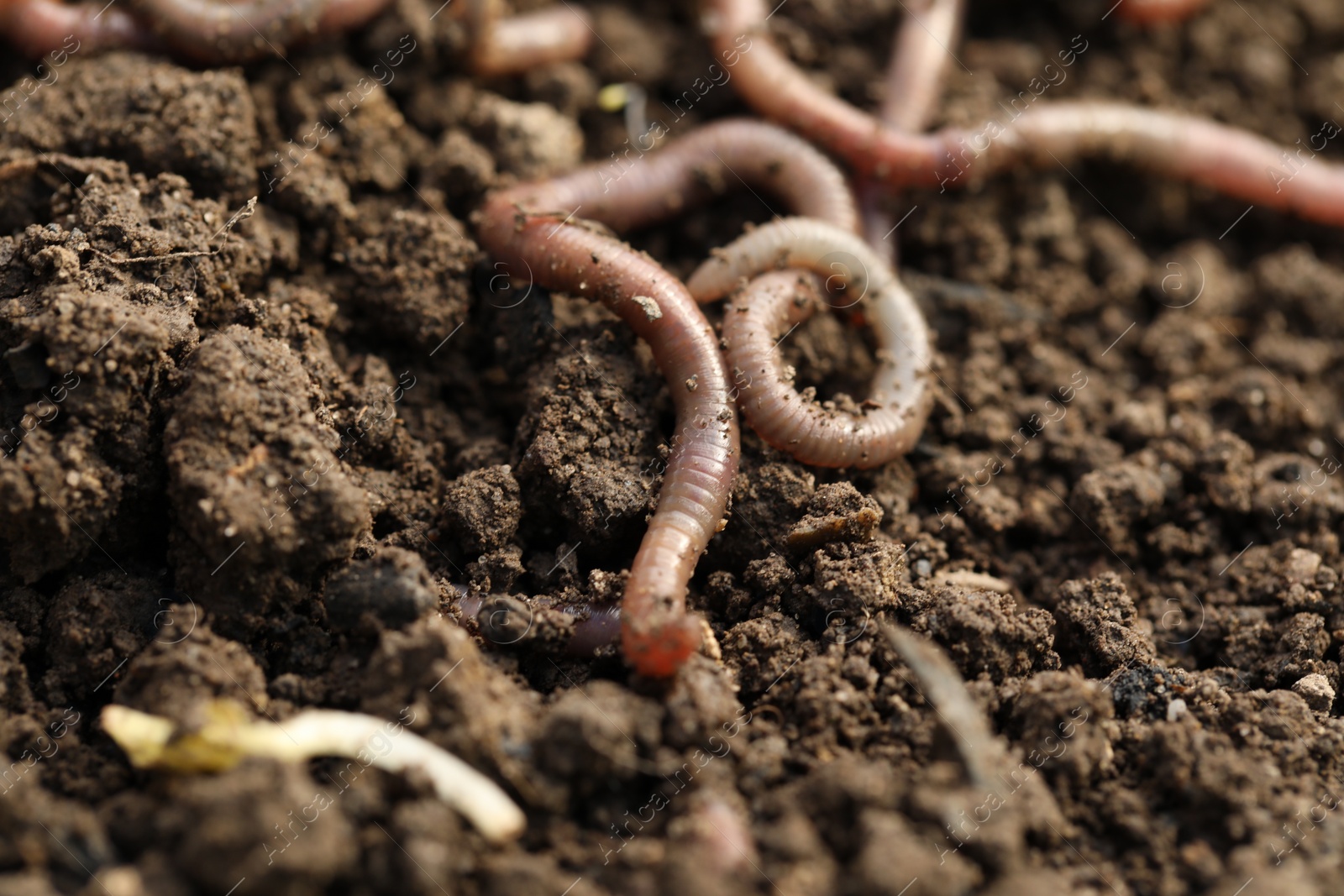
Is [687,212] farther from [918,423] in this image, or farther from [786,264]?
[918,423]

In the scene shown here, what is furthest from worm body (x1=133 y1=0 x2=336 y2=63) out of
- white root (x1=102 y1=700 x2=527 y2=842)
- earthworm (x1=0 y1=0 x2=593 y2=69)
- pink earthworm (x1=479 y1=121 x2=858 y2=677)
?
white root (x1=102 y1=700 x2=527 y2=842)

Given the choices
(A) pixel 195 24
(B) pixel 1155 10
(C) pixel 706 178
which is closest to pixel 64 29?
(A) pixel 195 24

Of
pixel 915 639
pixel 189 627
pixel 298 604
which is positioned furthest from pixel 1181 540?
pixel 189 627

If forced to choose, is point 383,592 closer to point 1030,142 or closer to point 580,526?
point 580,526

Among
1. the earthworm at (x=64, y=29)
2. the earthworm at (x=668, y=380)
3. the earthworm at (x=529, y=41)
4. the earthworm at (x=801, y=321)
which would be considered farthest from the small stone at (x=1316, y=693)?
the earthworm at (x=64, y=29)

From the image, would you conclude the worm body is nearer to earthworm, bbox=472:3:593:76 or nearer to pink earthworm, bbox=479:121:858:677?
earthworm, bbox=472:3:593:76

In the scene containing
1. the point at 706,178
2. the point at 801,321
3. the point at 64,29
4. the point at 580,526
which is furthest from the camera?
the point at 706,178
